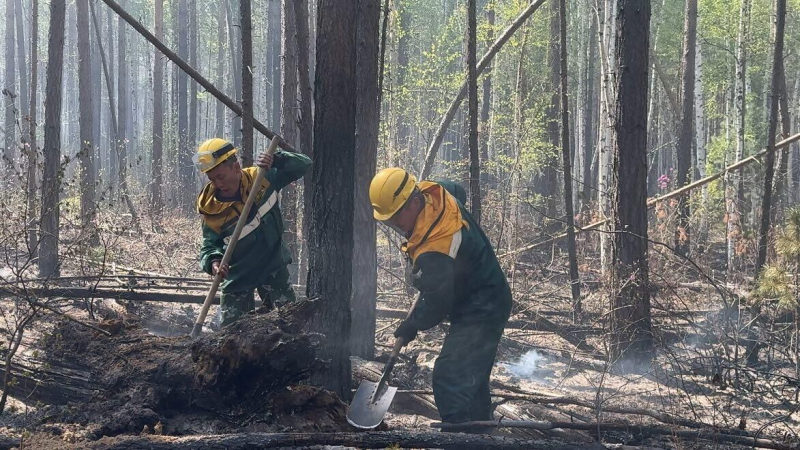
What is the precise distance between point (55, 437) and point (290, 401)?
1.44 meters

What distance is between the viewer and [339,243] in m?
5.12

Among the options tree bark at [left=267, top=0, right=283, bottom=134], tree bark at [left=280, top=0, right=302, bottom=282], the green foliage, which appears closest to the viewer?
the green foliage

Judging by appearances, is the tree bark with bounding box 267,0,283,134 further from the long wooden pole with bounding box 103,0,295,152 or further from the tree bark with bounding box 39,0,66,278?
the long wooden pole with bounding box 103,0,295,152

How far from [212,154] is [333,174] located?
1090mm

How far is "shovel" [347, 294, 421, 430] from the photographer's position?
4.45 metres

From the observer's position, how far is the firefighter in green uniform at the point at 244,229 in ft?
19.1

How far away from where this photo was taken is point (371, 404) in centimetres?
467

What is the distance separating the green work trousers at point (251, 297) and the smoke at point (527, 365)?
2.95 m

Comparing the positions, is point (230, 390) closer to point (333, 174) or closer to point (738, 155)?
point (333, 174)

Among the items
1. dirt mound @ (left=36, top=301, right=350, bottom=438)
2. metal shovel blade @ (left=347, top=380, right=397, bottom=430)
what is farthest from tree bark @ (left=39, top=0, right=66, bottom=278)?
metal shovel blade @ (left=347, top=380, right=397, bottom=430)

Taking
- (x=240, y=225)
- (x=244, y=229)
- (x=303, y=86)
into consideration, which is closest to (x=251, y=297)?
(x=244, y=229)

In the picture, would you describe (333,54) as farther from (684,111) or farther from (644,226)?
(684,111)

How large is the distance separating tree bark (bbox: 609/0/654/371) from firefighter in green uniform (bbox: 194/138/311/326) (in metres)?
4.01

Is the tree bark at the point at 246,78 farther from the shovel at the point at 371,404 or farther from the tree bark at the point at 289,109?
the shovel at the point at 371,404
